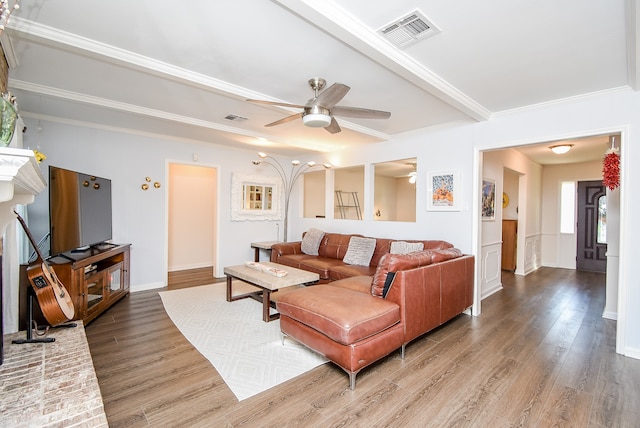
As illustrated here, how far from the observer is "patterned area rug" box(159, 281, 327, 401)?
2.37m

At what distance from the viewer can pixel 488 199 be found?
484 cm

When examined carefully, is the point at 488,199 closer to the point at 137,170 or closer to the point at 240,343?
the point at 240,343

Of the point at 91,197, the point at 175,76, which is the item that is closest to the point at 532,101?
the point at 175,76

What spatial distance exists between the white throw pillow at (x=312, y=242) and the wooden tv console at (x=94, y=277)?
9.30 ft

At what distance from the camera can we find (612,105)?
2947 mm

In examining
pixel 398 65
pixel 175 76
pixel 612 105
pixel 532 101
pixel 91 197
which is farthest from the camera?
pixel 91 197

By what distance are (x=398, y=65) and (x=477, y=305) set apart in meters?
3.14

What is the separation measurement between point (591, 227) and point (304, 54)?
7749mm

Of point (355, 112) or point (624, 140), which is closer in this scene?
point (355, 112)

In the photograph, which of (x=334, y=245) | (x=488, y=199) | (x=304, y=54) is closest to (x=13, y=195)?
(x=304, y=54)

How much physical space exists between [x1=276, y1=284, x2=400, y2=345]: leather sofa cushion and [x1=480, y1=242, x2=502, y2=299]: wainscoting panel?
2.70 meters

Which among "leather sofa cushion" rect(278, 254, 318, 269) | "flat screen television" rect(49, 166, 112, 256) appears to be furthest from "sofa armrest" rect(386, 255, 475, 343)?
"flat screen television" rect(49, 166, 112, 256)

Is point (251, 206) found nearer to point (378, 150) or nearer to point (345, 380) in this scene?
point (378, 150)

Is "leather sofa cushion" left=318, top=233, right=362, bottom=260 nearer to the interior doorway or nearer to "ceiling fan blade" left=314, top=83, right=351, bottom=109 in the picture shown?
the interior doorway
